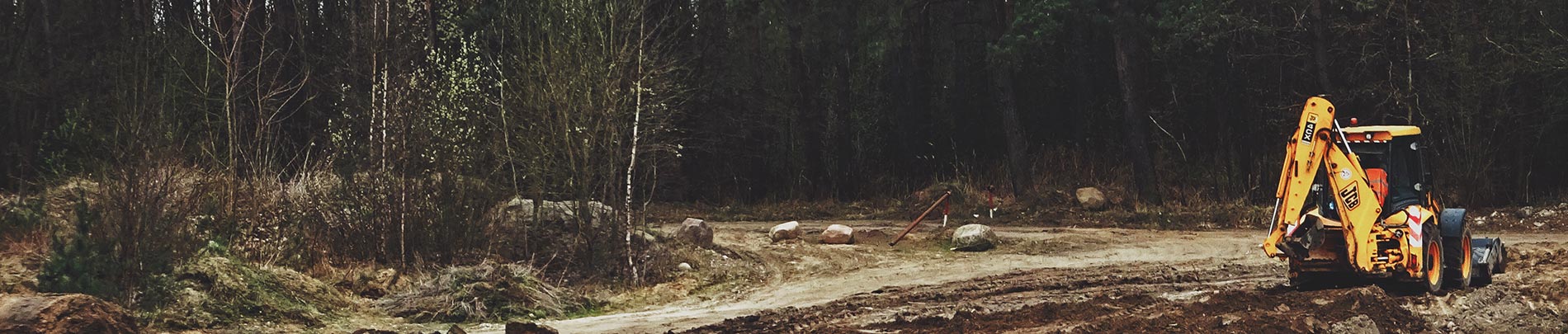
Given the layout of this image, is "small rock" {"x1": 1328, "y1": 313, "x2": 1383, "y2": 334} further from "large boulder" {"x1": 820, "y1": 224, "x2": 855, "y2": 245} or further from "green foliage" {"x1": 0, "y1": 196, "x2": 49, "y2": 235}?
"green foliage" {"x1": 0, "y1": 196, "x2": 49, "y2": 235}

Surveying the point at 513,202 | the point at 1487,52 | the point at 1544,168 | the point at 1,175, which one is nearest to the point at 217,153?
the point at 513,202

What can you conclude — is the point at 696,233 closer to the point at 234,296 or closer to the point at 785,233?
the point at 785,233

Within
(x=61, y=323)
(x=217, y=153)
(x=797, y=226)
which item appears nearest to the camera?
(x=61, y=323)

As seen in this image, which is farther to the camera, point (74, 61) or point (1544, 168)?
point (74, 61)

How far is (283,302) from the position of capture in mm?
14422

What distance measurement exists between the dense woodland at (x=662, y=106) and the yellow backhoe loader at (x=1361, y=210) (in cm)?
729

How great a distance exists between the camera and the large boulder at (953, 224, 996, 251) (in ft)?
71.4

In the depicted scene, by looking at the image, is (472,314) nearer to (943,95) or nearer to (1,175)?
(1,175)

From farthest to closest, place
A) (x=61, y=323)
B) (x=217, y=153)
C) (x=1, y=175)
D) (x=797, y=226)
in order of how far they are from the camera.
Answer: (x=1, y=175)
(x=797, y=226)
(x=217, y=153)
(x=61, y=323)

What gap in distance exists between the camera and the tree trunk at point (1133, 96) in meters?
27.9

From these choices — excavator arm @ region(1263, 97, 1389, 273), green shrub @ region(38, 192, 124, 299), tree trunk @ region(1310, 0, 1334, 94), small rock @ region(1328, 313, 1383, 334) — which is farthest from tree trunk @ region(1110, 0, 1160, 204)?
green shrub @ region(38, 192, 124, 299)

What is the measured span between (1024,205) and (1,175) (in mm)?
18236

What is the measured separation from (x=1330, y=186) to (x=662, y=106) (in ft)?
24.9

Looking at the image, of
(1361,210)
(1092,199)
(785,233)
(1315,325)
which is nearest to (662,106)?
(785,233)
